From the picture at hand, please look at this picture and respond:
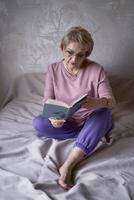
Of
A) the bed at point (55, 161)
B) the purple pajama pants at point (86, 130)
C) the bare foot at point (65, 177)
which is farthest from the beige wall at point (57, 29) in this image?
the bare foot at point (65, 177)

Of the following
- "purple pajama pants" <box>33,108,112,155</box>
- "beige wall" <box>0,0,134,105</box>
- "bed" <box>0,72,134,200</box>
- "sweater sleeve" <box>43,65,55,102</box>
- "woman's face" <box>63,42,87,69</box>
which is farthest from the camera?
"beige wall" <box>0,0,134,105</box>

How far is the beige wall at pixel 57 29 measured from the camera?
199 cm

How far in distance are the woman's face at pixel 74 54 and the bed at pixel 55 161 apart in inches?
15.8

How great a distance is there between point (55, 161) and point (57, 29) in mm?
1049

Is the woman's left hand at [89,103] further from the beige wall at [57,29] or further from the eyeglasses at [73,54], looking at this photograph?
the beige wall at [57,29]

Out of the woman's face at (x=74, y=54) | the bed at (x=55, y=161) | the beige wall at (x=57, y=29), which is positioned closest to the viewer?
the bed at (x=55, y=161)

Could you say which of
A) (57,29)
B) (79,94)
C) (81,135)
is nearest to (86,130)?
(81,135)

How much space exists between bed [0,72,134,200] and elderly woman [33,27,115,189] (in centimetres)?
5

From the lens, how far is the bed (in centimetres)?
114

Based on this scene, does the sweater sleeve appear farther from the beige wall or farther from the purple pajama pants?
the beige wall

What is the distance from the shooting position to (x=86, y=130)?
1.41 metres

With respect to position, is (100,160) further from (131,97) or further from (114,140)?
(131,97)

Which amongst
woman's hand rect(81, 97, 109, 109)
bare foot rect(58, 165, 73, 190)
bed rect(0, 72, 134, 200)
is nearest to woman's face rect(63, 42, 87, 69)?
woman's hand rect(81, 97, 109, 109)

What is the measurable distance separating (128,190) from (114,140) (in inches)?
16.6
